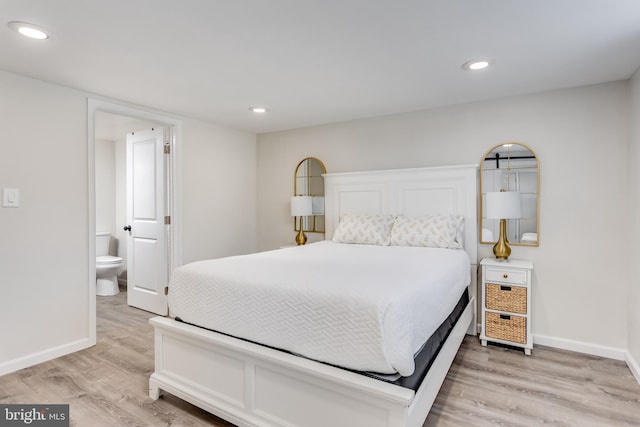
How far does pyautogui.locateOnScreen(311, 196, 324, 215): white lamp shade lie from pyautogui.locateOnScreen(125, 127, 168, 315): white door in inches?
67.2

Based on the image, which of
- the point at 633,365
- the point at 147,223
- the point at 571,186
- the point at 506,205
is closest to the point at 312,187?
the point at 147,223

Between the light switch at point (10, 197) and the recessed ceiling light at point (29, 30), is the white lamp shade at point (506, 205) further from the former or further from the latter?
the light switch at point (10, 197)

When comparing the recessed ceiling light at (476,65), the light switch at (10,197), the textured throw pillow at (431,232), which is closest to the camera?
the recessed ceiling light at (476,65)

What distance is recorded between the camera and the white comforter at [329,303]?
1473 millimetres

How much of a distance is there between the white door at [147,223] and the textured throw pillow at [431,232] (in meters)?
2.51

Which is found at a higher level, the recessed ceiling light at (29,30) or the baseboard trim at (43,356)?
the recessed ceiling light at (29,30)

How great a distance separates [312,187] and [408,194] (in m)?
1.27

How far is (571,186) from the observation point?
2.93 meters

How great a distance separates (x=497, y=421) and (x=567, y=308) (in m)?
1.54

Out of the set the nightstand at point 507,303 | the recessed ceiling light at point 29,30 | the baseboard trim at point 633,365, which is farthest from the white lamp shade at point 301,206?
the baseboard trim at point 633,365

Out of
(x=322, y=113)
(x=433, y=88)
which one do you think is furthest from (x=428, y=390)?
(x=322, y=113)

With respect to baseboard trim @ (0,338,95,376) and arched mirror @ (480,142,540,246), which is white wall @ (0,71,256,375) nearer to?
baseboard trim @ (0,338,95,376)

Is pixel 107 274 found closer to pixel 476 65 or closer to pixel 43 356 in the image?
pixel 43 356

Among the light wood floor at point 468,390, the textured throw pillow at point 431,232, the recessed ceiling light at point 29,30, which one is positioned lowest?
the light wood floor at point 468,390
